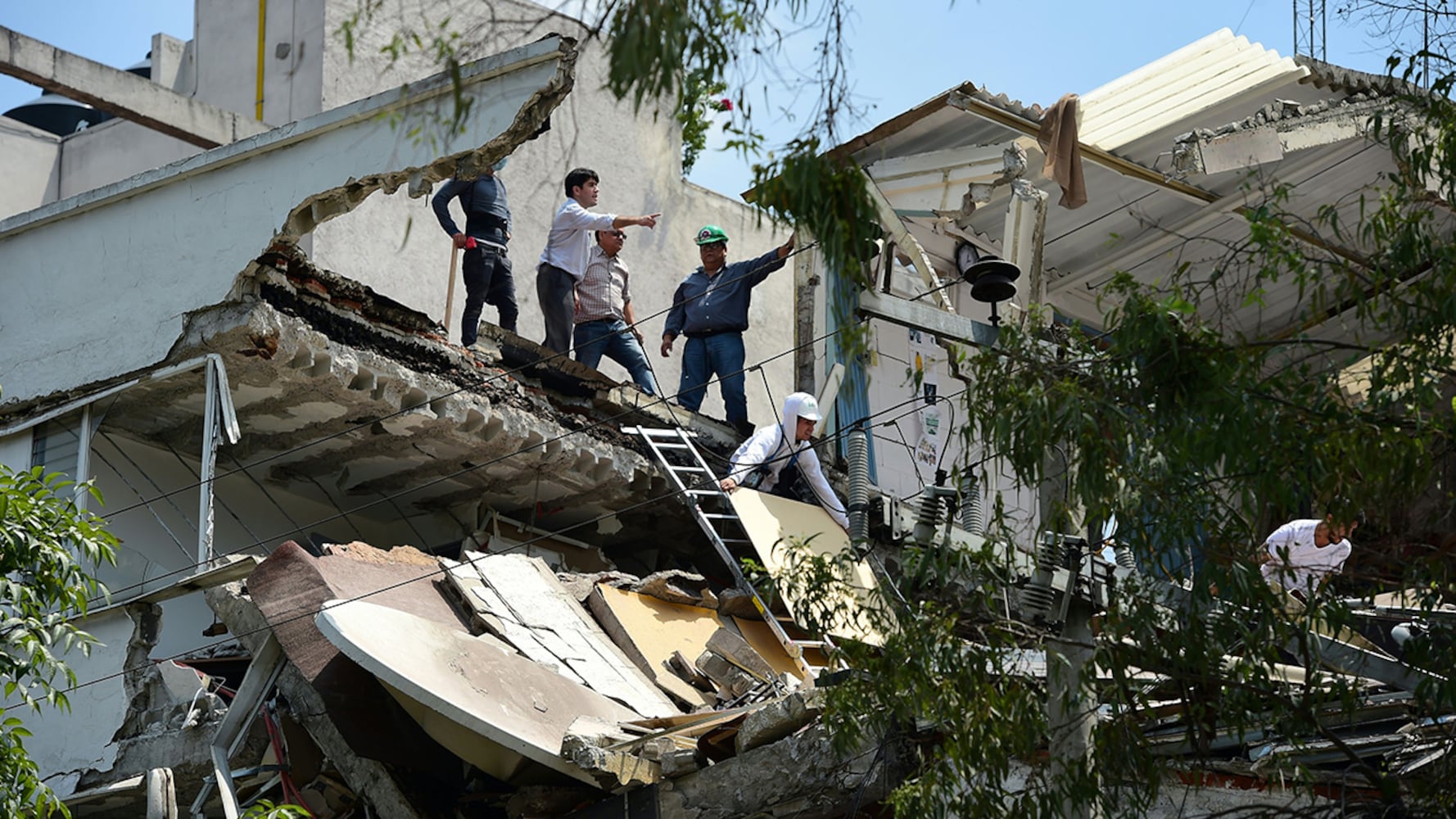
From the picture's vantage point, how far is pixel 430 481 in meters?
15.2

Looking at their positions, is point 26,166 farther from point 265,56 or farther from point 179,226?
point 179,226

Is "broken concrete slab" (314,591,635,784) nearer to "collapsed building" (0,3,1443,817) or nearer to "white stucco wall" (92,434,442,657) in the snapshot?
"collapsed building" (0,3,1443,817)

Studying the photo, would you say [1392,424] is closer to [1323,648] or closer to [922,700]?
[1323,648]

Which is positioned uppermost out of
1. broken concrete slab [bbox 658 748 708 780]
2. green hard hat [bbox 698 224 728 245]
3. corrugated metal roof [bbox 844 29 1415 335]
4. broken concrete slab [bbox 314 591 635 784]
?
corrugated metal roof [bbox 844 29 1415 335]

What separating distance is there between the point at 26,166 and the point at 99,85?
137 inches

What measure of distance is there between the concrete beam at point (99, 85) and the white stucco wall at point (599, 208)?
5.29 feet

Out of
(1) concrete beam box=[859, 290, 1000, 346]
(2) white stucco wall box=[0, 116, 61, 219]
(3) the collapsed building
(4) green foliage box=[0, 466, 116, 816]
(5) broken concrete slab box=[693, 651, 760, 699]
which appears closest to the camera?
(1) concrete beam box=[859, 290, 1000, 346]

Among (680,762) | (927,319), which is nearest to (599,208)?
(680,762)

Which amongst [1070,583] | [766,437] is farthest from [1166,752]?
[766,437]

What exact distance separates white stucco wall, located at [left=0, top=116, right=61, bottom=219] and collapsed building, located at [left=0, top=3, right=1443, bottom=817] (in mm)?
8007

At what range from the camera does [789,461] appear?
1440 cm

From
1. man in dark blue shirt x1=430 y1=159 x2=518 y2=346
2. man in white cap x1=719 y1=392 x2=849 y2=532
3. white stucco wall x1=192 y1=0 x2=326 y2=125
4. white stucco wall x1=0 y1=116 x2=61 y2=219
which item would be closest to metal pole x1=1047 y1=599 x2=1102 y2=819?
man in white cap x1=719 y1=392 x2=849 y2=532

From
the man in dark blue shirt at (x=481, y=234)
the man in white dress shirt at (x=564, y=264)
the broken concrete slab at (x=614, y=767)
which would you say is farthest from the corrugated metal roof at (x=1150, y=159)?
the broken concrete slab at (x=614, y=767)

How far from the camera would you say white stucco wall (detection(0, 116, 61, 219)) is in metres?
21.7
